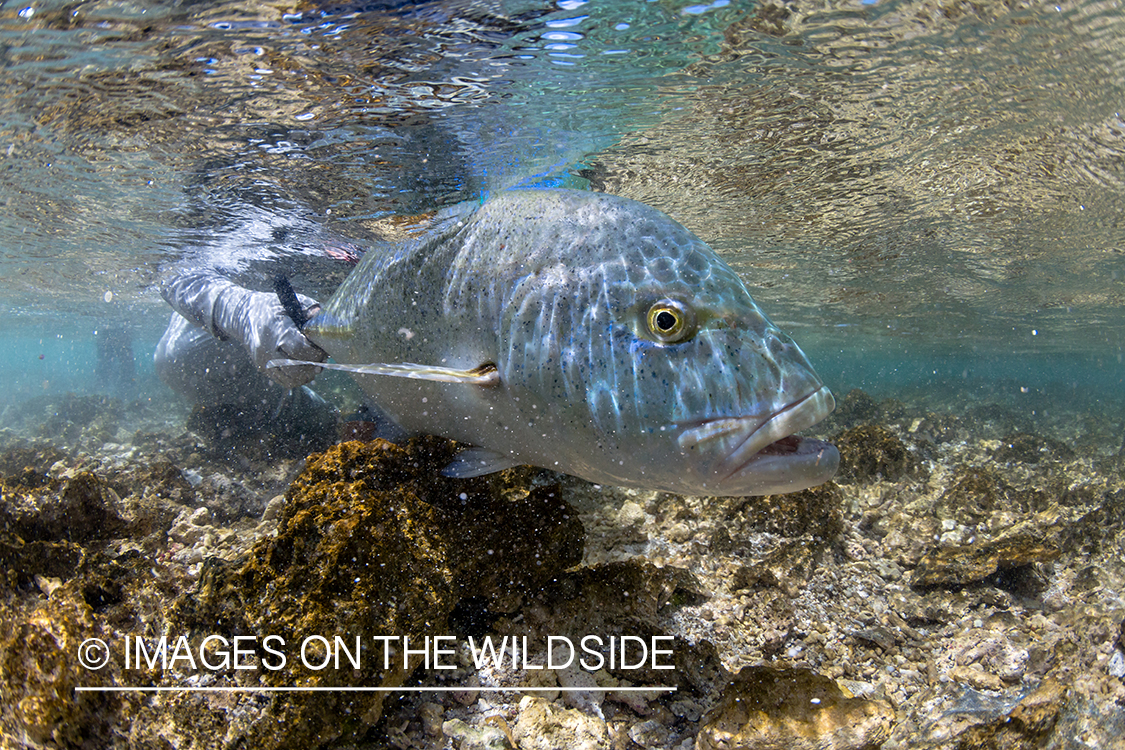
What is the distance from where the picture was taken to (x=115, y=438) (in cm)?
1584

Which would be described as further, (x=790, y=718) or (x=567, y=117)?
(x=567, y=117)

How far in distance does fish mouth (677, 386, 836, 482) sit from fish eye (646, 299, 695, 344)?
421 mm

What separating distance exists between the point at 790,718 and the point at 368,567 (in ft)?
7.80

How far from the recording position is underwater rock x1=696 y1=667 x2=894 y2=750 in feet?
8.46

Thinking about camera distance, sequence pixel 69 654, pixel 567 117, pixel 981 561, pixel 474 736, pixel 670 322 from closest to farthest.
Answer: pixel 670 322, pixel 69 654, pixel 474 736, pixel 981 561, pixel 567 117

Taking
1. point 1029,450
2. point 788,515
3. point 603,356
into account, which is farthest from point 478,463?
point 1029,450

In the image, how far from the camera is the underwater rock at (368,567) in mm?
2490

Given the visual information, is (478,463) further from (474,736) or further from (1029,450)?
(1029,450)

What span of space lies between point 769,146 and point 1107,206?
957 centimetres

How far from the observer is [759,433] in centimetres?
214

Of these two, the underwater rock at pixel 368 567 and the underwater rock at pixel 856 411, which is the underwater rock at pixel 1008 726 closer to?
the underwater rock at pixel 368 567

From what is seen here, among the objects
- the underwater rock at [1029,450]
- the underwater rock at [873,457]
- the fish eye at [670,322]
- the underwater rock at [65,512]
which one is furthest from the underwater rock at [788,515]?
the underwater rock at [1029,450]

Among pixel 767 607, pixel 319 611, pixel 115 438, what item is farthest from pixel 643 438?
pixel 115 438

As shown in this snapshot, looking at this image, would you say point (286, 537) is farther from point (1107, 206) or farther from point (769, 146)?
point (1107, 206)
